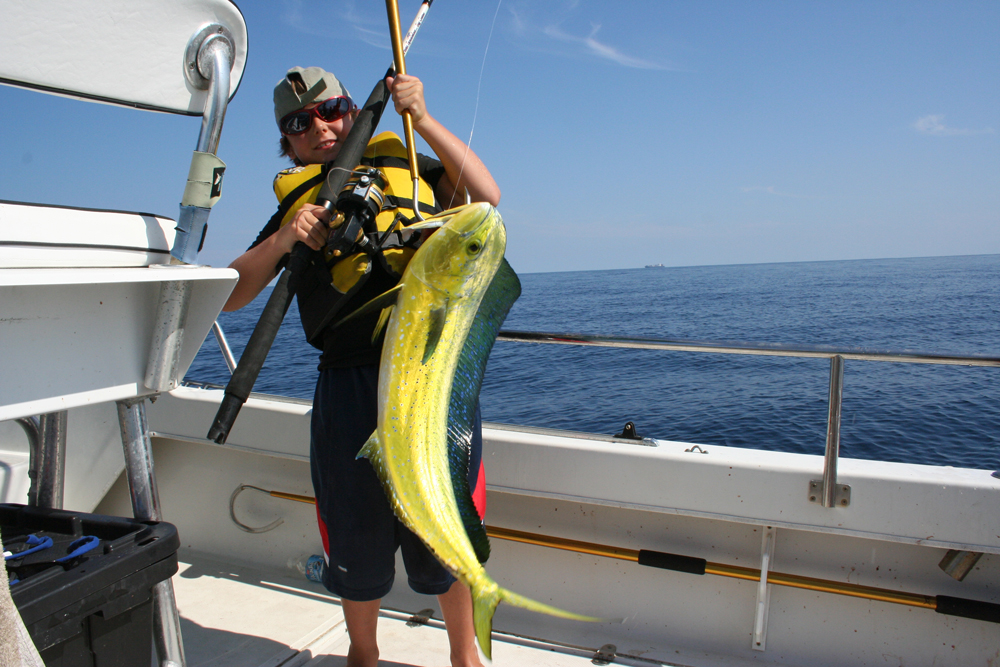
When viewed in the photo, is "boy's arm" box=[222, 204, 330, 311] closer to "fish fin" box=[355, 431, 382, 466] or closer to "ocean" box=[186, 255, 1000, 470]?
"fish fin" box=[355, 431, 382, 466]

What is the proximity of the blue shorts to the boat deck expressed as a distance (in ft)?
2.88

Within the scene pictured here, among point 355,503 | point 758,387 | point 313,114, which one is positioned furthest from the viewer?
point 758,387

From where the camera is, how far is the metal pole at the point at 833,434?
7.29ft

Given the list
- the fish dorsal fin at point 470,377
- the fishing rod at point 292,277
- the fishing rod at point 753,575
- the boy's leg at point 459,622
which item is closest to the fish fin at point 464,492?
the fish dorsal fin at point 470,377

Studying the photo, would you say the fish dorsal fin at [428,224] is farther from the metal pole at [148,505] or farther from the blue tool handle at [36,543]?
the blue tool handle at [36,543]

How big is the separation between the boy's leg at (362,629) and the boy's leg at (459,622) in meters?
0.24

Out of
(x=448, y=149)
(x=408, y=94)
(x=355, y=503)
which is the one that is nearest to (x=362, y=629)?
(x=355, y=503)

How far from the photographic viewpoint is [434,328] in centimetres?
144

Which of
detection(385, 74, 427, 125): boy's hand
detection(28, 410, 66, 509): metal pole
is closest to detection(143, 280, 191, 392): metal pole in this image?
detection(28, 410, 66, 509): metal pole

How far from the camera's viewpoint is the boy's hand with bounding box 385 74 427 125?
1622mm

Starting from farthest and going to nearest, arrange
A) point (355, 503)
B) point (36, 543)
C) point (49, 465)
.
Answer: point (49, 465)
point (355, 503)
point (36, 543)

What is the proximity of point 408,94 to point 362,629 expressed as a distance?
1.71 metres

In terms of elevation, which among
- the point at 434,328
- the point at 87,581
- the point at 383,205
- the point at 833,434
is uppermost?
the point at 383,205

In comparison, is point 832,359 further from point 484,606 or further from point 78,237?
point 78,237
